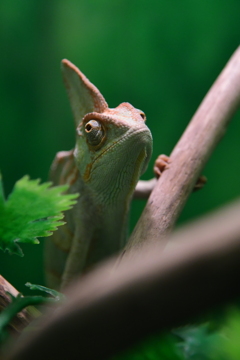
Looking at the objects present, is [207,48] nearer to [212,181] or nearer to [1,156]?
[212,181]

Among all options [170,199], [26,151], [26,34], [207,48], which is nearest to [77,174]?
[170,199]

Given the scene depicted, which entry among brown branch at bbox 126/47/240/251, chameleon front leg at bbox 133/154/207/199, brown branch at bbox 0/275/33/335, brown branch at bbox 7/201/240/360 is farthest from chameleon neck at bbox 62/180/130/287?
brown branch at bbox 7/201/240/360

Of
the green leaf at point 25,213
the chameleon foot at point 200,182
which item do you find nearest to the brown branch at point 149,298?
the green leaf at point 25,213

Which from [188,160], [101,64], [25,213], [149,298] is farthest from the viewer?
[101,64]

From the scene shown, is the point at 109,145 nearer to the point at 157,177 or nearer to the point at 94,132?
the point at 94,132

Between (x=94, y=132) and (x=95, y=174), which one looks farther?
(x=95, y=174)

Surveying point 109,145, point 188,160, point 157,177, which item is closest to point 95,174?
point 109,145

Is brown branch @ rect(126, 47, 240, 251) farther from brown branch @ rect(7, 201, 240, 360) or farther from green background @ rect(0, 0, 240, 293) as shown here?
green background @ rect(0, 0, 240, 293)
